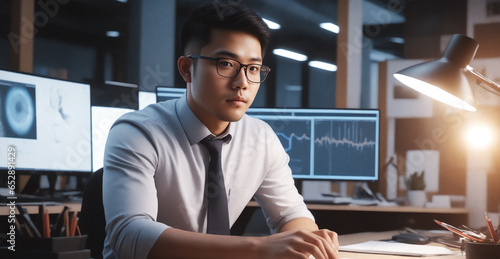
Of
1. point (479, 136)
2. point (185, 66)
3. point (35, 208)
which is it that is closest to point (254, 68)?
point (185, 66)

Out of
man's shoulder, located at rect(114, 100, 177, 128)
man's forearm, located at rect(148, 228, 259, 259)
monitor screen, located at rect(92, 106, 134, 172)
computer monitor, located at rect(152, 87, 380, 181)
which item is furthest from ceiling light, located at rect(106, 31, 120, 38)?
man's forearm, located at rect(148, 228, 259, 259)

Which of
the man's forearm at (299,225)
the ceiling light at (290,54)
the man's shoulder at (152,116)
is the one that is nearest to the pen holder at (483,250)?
the man's forearm at (299,225)

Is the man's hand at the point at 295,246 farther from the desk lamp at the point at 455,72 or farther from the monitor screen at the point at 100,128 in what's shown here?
the monitor screen at the point at 100,128

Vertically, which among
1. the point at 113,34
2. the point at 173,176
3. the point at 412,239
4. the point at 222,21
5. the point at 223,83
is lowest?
the point at 412,239

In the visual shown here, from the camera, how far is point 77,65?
8.40m

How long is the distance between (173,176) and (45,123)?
102cm

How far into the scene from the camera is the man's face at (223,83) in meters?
1.37

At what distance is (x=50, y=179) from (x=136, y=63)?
9.50 feet

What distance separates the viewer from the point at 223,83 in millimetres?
1376

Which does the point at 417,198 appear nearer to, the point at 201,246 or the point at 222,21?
the point at 222,21

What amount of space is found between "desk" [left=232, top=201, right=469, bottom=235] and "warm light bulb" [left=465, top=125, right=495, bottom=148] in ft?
1.18

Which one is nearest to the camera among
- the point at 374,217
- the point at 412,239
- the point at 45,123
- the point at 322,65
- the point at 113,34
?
the point at 412,239

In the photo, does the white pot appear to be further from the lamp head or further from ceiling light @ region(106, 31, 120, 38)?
ceiling light @ region(106, 31, 120, 38)

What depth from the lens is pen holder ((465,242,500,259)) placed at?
46.0 inches
